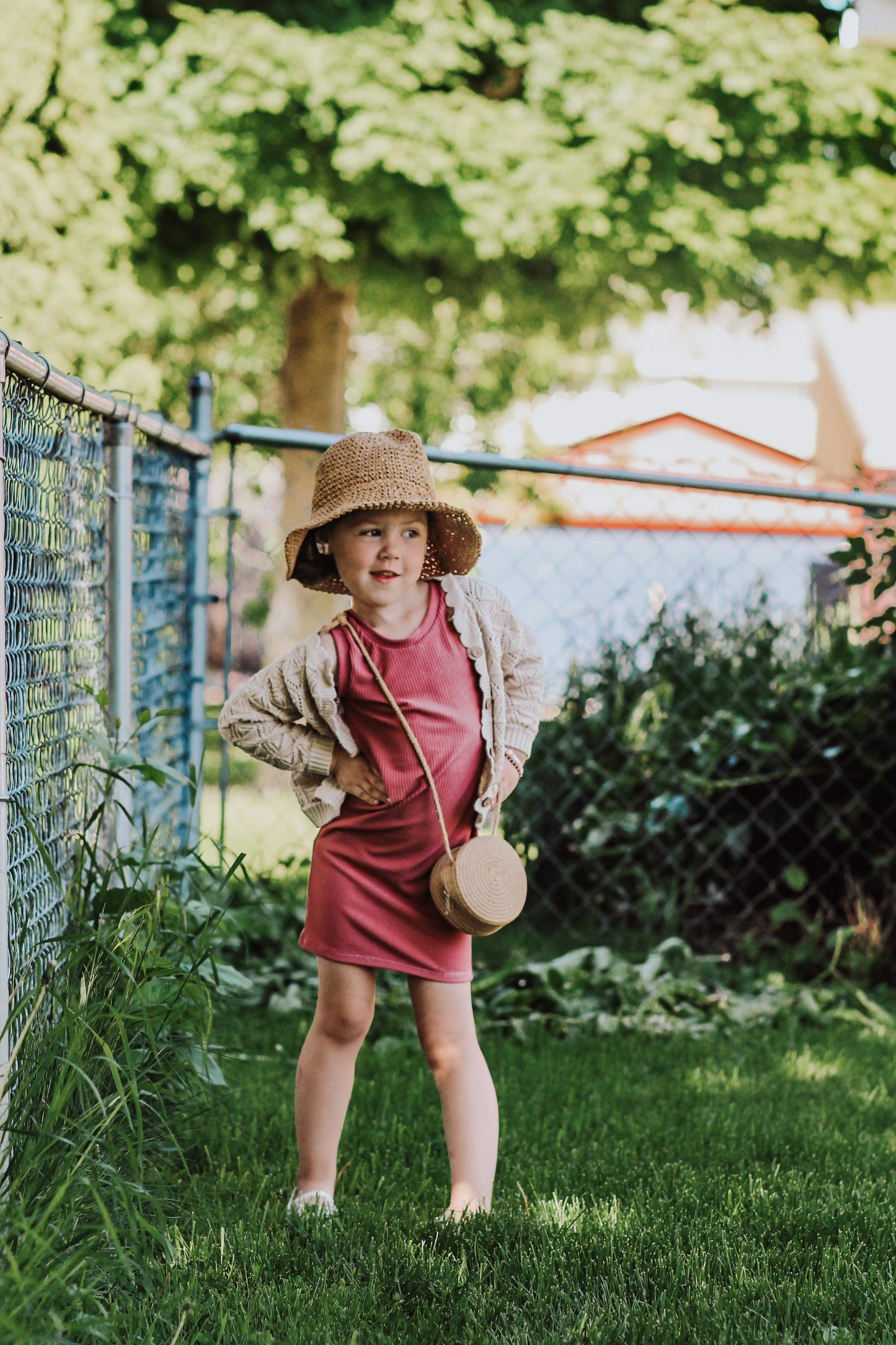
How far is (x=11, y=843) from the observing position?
217cm

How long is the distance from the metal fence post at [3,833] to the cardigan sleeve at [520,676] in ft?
3.23

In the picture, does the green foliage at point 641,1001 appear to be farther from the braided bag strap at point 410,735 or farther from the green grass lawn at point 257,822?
the green grass lawn at point 257,822

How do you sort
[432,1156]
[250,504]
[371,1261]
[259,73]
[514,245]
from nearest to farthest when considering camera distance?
[371,1261], [432,1156], [259,73], [514,245], [250,504]

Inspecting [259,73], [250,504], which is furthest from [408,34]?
[250,504]

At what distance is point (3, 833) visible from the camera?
6.46 ft

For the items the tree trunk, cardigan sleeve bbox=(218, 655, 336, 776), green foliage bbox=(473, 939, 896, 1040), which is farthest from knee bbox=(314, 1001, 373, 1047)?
the tree trunk

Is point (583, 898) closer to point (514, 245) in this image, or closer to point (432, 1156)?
point (432, 1156)

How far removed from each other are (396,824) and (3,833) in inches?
29.4

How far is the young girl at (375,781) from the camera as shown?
8.03 ft

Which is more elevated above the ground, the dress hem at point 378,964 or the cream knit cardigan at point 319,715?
the cream knit cardigan at point 319,715

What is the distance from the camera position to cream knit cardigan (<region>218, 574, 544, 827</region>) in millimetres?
2473

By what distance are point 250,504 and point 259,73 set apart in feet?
34.5

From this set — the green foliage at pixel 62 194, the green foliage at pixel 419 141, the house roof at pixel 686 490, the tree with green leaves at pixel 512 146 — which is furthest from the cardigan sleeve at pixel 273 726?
the green foliage at pixel 419 141

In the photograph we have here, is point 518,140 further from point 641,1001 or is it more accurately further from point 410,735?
point 410,735
